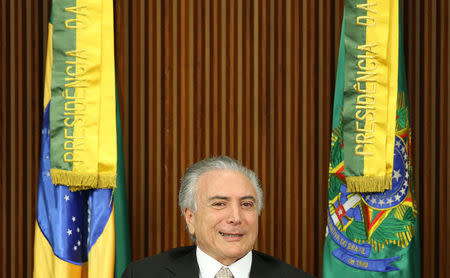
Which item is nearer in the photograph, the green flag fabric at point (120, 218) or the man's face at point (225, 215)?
the man's face at point (225, 215)

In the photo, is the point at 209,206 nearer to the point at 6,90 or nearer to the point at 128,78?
the point at 128,78

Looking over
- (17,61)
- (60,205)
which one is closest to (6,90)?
(17,61)

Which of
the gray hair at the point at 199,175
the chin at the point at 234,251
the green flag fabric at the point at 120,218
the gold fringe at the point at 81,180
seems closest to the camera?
the chin at the point at 234,251

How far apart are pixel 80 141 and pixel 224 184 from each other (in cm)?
98

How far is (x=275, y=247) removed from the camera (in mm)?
2934

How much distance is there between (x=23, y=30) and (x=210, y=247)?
73.2 inches

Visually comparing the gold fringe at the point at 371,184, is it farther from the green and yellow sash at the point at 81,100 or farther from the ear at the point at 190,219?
the green and yellow sash at the point at 81,100

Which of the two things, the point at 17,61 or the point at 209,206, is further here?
the point at 17,61

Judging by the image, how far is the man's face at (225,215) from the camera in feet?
5.78

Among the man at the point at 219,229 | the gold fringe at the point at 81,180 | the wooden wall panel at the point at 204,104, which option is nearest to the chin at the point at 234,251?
the man at the point at 219,229

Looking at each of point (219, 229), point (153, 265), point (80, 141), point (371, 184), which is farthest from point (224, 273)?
point (80, 141)

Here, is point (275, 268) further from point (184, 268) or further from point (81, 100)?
point (81, 100)

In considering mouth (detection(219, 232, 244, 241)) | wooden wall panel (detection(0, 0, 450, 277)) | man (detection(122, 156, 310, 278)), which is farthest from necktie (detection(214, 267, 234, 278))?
wooden wall panel (detection(0, 0, 450, 277))

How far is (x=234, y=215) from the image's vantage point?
176 cm
